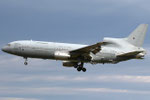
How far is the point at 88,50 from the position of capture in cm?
8288

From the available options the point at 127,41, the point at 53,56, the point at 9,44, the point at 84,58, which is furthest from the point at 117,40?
the point at 9,44

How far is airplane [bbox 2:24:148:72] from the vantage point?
82.2 metres

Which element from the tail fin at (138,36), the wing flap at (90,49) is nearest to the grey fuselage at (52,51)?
the wing flap at (90,49)

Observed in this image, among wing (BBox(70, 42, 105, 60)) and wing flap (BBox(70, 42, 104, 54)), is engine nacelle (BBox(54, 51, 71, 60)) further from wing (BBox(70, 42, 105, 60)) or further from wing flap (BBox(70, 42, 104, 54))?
wing flap (BBox(70, 42, 104, 54))

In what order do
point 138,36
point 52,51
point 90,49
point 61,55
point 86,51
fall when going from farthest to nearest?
point 138,36
point 86,51
point 90,49
point 52,51
point 61,55

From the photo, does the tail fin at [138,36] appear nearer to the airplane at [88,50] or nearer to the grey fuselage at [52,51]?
the airplane at [88,50]

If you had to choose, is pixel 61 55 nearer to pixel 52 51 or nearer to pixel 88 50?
pixel 52 51

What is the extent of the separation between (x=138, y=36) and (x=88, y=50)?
1216 centimetres

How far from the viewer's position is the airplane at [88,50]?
8225 centimetres

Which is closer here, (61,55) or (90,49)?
(61,55)

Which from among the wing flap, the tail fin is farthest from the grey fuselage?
the tail fin

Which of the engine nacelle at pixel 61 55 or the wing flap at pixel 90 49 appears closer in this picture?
the wing flap at pixel 90 49

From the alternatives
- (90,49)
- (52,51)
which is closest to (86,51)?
(90,49)

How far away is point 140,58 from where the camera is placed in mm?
84625
